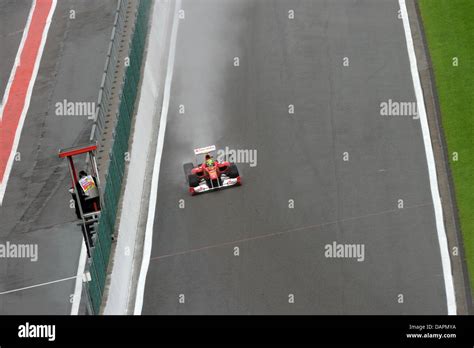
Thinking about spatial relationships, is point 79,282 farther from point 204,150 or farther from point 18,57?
point 18,57

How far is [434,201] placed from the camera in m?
32.2

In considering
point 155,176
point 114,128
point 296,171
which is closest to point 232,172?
point 296,171

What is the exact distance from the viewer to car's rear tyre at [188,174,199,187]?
3356 centimetres

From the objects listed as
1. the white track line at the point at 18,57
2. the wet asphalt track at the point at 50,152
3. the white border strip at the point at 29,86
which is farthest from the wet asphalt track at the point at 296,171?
the white track line at the point at 18,57

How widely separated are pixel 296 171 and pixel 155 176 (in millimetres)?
3370

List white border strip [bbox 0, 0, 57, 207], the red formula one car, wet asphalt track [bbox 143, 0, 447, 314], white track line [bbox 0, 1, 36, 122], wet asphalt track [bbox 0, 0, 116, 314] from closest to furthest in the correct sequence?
wet asphalt track [bbox 143, 0, 447, 314], wet asphalt track [bbox 0, 0, 116, 314], the red formula one car, white border strip [bbox 0, 0, 57, 207], white track line [bbox 0, 1, 36, 122]

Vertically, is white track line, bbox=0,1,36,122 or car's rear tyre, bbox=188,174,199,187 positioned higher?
white track line, bbox=0,1,36,122

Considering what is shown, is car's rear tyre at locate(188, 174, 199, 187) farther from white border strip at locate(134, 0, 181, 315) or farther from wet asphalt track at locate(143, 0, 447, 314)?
white border strip at locate(134, 0, 181, 315)

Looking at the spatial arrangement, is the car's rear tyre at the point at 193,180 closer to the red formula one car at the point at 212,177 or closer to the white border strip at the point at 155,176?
the red formula one car at the point at 212,177

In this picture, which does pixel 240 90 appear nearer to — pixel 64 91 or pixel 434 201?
pixel 64 91

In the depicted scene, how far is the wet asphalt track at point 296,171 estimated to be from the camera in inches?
1154

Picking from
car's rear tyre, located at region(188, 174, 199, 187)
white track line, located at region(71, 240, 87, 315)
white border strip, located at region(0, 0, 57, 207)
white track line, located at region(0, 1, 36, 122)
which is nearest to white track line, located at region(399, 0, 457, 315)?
car's rear tyre, located at region(188, 174, 199, 187)

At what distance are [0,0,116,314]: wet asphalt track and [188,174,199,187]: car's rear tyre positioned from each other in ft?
9.11

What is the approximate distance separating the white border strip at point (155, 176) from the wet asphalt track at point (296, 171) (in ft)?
0.46
